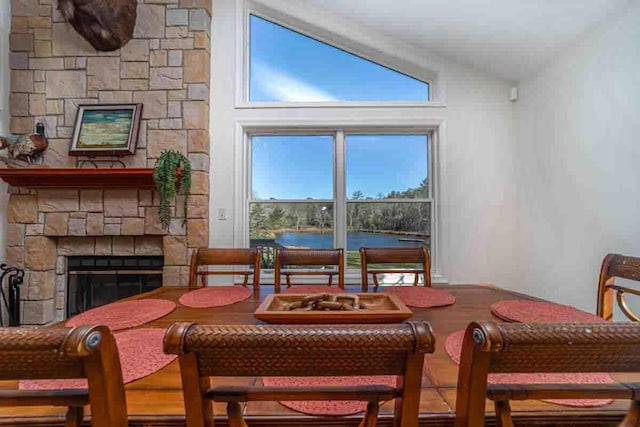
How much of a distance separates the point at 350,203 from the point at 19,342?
2690 mm

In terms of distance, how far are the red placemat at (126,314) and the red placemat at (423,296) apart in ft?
3.62

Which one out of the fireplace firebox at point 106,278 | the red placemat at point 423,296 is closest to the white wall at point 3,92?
the fireplace firebox at point 106,278

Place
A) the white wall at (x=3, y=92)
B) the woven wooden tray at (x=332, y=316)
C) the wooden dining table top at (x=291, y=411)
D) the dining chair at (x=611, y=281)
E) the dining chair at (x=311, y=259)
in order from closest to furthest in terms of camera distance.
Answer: the wooden dining table top at (x=291, y=411)
the woven wooden tray at (x=332, y=316)
the dining chair at (x=611, y=281)
the dining chair at (x=311, y=259)
the white wall at (x=3, y=92)

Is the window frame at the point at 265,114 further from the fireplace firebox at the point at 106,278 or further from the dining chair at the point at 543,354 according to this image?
the dining chair at the point at 543,354

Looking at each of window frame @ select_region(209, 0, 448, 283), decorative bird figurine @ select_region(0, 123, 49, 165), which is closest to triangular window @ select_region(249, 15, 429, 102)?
window frame @ select_region(209, 0, 448, 283)

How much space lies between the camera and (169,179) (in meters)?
2.53

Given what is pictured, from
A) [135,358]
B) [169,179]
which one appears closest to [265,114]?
[169,179]

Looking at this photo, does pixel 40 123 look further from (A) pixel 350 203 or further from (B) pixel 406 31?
(B) pixel 406 31

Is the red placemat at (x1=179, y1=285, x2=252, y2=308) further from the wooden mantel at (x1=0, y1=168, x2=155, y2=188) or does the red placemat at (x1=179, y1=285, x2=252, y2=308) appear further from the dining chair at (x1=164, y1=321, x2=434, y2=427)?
the wooden mantel at (x1=0, y1=168, x2=155, y2=188)

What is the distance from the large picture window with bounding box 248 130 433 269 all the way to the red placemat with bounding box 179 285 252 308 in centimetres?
127

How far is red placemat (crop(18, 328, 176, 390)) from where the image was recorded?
2.55 feet

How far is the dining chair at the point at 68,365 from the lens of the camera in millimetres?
467

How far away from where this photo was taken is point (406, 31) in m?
2.75

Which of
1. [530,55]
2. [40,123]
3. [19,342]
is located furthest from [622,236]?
[40,123]
